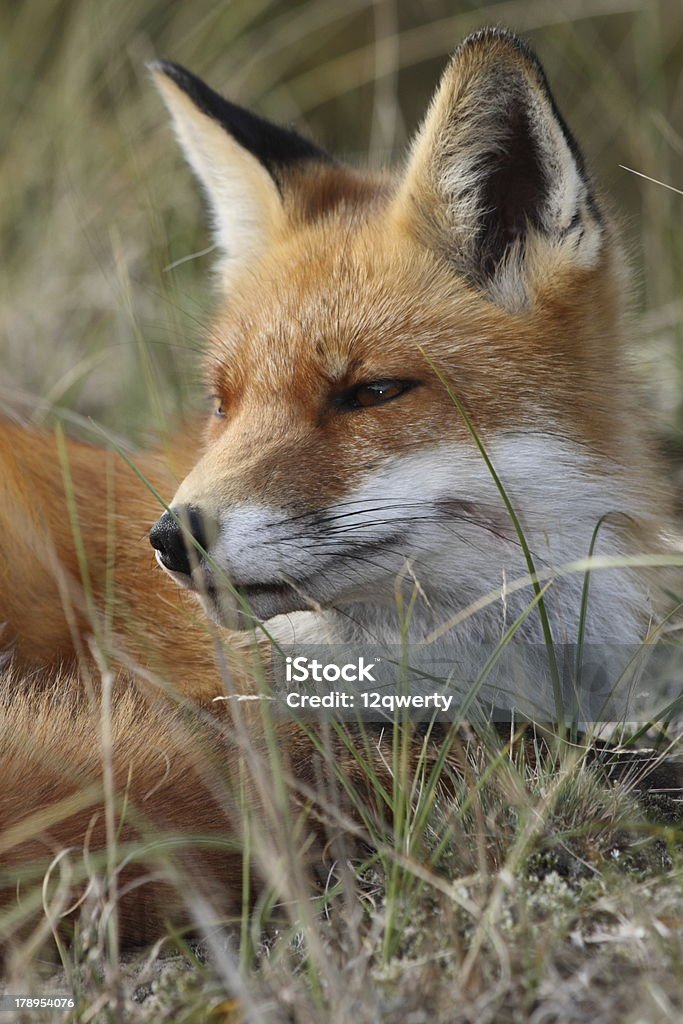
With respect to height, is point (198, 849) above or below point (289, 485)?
below

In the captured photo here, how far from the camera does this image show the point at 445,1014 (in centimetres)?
159

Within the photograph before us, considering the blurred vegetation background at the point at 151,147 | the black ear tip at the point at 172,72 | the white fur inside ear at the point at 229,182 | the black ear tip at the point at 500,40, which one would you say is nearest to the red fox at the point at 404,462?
the black ear tip at the point at 500,40

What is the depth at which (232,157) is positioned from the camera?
306 cm

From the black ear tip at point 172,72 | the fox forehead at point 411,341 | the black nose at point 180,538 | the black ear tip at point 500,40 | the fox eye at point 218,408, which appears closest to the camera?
the black nose at point 180,538

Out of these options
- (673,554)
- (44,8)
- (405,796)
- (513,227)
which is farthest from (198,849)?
(44,8)

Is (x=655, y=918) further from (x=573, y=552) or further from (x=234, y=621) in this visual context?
(x=234, y=621)

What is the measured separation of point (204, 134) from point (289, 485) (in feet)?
4.59

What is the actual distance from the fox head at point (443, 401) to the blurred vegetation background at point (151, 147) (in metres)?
1.43

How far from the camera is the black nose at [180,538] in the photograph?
2170 mm

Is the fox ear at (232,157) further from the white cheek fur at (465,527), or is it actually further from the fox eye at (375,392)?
the white cheek fur at (465,527)

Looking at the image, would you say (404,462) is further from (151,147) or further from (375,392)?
(151,147)

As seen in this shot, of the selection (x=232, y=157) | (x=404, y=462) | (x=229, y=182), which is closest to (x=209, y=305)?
(x=229, y=182)

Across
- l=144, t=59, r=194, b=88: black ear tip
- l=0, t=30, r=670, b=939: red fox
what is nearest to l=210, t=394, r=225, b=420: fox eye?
l=0, t=30, r=670, b=939: red fox

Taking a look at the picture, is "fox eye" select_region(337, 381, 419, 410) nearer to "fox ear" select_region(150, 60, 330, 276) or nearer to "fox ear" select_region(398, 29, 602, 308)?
"fox ear" select_region(398, 29, 602, 308)
